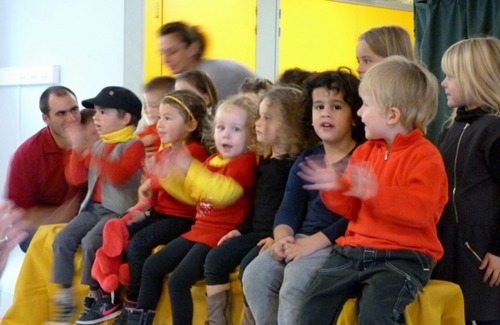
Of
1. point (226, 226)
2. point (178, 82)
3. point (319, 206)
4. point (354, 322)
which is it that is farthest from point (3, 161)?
point (354, 322)

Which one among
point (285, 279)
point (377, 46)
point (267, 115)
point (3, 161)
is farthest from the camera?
point (3, 161)

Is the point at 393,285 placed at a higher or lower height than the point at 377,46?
lower

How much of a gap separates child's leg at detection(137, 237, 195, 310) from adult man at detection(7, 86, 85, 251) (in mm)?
1010

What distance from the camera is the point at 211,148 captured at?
327 cm

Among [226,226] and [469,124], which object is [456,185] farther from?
[226,226]

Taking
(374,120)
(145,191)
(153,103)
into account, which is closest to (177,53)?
(153,103)

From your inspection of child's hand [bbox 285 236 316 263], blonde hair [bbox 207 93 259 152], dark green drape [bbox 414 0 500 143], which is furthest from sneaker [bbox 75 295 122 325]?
dark green drape [bbox 414 0 500 143]

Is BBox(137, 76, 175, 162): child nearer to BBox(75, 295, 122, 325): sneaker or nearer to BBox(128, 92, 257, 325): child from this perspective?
BBox(128, 92, 257, 325): child

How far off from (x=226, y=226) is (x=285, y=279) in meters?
0.59

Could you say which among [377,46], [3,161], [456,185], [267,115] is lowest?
[3,161]

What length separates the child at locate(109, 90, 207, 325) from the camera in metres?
3.18

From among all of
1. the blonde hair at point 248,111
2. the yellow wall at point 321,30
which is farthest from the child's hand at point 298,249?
the yellow wall at point 321,30

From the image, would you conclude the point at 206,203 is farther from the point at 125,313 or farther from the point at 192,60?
the point at 192,60

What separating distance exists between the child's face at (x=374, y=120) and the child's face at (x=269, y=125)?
1.86 ft
